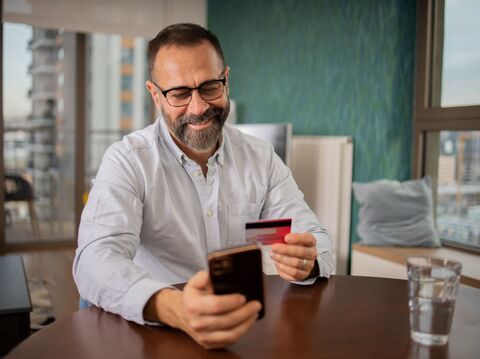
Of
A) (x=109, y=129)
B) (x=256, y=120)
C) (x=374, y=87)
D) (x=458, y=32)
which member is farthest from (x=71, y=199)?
(x=458, y=32)

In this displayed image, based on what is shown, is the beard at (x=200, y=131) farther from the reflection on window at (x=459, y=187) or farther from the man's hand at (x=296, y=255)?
the reflection on window at (x=459, y=187)

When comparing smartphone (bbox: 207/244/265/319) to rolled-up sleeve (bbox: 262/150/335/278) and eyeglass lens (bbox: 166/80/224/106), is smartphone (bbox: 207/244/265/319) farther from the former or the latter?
eyeglass lens (bbox: 166/80/224/106)

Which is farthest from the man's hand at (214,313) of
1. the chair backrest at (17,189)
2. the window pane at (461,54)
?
the chair backrest at (17,189)

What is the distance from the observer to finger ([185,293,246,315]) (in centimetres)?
78

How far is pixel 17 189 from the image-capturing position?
5219mm

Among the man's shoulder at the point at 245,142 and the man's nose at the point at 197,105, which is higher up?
the man's nose at the point at 197,105

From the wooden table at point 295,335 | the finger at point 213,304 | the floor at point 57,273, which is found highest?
the finger at point 213,304

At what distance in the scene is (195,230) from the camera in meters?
1.48

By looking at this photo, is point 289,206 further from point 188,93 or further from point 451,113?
point 451,113

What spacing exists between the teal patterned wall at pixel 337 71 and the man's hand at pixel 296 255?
7.32 feet

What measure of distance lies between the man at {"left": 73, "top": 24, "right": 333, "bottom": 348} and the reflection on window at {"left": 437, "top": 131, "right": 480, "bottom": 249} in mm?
1569

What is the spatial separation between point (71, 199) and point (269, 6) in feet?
9.28

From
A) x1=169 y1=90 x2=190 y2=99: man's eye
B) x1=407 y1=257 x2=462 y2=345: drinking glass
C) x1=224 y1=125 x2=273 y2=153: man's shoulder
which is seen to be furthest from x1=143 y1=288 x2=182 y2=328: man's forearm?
x1=224 y1=125 x2=273 y2=153: man's shoulder

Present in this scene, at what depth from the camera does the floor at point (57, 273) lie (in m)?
3.47
